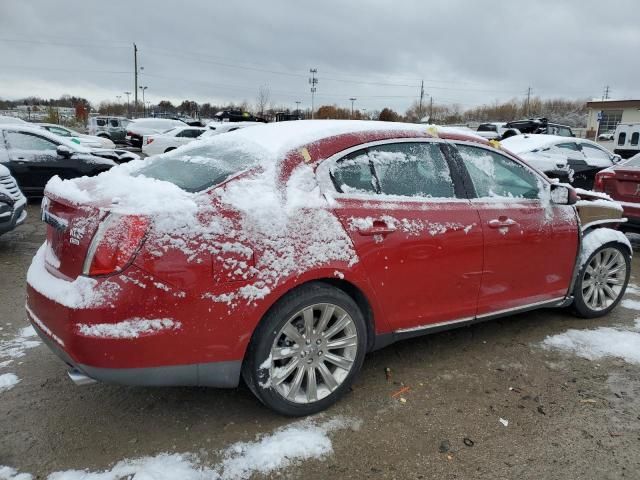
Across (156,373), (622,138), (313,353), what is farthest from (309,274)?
(622,138)

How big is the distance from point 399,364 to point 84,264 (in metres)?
2.21

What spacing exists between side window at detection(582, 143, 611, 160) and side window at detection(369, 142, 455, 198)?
851 cm

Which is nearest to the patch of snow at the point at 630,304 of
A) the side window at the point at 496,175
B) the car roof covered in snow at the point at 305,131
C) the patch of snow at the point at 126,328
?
the side window at the point at 496,175

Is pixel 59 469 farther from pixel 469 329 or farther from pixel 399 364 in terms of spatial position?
pixel 469 329

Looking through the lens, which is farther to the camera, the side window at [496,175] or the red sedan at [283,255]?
the side window at [496,175]

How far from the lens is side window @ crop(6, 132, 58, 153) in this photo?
29.6 ft

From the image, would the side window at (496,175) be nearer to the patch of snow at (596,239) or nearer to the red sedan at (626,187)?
the patch of snow at (596,239)

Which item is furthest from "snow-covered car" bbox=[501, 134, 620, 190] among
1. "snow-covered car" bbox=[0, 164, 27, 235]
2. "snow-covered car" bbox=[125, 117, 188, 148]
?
"snow-covered car" bbox=[125, 117, 188, 148]

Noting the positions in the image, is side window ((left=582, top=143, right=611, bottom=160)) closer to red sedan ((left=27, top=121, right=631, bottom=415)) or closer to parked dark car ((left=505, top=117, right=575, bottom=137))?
parked dark car ((left=505, top=117, right=575, bottom=137))

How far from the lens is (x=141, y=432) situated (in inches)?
108

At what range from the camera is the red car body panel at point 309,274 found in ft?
7.77

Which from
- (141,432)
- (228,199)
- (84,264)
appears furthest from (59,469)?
(228,199)

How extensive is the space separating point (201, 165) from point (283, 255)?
0.85 m

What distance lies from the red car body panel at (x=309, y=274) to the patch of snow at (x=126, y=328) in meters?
0.02
